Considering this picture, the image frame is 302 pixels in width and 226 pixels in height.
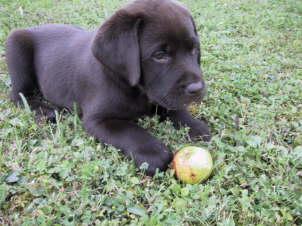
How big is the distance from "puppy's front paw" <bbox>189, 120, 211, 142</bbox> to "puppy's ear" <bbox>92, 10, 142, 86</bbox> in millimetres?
610

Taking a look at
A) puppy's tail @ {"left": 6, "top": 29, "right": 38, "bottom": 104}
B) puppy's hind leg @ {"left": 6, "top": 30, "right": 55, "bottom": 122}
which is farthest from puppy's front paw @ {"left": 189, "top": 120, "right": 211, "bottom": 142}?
puppy's tail @ {"left": 6, "top": 29, "right": 38, "bottom": 104}

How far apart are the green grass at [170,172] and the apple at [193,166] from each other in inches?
2.2

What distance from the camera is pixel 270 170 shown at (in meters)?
2.72

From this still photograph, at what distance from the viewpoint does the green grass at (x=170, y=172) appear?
7.57ft

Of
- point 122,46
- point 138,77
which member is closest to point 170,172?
point 138,77

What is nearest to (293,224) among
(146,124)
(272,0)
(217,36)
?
(146,124)

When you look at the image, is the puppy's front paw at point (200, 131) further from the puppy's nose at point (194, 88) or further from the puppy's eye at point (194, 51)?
the puppy's eye at point (194, 51)

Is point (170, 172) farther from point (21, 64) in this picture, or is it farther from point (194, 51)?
point (21, 64)

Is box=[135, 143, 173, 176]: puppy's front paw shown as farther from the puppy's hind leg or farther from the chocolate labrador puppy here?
the puppy's hind leg

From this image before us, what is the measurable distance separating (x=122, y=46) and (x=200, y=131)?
2.86 feet

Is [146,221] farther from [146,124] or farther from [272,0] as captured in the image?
[272,0]

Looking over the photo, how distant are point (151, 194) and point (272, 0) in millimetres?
6752

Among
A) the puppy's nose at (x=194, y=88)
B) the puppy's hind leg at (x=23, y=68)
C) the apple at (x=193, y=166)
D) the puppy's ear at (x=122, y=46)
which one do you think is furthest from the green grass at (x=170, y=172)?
the puppy's ear at (x=122, y=46)

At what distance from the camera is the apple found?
2516mm
